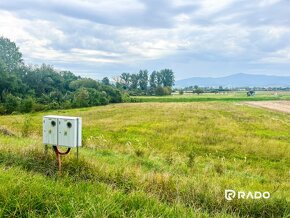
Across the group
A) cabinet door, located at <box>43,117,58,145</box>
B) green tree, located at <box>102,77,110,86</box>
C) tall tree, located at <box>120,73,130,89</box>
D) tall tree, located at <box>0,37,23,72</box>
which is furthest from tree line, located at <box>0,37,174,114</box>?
cabinet door, located at <box>43,117,58,145</box>

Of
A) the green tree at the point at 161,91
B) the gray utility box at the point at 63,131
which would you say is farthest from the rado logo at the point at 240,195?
the green tree at the point at 161,91

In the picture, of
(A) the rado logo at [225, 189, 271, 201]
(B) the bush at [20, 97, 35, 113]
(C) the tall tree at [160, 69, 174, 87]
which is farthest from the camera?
(C) the tall tree at [160, 69, 174, 87]

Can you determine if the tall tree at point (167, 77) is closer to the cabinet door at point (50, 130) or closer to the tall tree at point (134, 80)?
the tall tree at point (134, 80)

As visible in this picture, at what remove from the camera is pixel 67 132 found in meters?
7.04

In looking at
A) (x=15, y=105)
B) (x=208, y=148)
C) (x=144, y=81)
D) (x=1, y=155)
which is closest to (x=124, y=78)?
(x=144, y=81)

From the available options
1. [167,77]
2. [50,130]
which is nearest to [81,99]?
[50,130]

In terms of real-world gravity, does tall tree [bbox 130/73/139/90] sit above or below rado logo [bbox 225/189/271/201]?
above

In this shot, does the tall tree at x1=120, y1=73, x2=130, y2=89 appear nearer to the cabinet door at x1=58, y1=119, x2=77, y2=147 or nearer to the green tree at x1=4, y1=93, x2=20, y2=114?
the green tree at x1=4, y1=93, x2=20, y2=114

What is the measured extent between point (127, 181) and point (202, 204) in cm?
158

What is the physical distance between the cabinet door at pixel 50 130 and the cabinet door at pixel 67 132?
12 cm

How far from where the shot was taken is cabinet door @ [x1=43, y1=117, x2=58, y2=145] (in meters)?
7.20

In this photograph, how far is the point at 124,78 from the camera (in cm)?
15375

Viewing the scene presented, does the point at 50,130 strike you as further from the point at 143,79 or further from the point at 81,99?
the point at 143,79

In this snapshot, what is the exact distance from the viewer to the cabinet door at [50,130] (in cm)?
720
